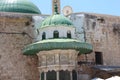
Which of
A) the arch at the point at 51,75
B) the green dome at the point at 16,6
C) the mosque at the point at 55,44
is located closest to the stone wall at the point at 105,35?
the mosque at the point at 55,44

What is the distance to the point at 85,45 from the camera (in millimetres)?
12438

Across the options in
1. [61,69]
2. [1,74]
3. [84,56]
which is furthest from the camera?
[84,56]

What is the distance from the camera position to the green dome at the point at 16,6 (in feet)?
49.9

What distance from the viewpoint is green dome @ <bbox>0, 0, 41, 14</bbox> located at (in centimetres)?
1520

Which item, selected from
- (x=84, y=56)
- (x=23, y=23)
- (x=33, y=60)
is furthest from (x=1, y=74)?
(x=84, y=56)

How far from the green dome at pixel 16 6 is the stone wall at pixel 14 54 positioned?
1.17 meters

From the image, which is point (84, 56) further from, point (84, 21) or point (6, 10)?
point (6, 10)

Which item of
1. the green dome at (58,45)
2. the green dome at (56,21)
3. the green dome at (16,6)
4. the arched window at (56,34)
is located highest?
the green dome at (16,6)

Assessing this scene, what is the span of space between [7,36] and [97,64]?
4.35 m

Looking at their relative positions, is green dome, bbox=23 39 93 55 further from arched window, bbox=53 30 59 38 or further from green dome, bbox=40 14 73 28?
green dome, bbox=40 14 73 28

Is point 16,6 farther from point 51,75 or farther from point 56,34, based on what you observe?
point 51,75

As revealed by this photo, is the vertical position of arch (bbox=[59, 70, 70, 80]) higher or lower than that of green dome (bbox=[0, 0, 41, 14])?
lower

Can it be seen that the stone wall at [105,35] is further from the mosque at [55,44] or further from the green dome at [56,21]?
the green dome at [56,21]

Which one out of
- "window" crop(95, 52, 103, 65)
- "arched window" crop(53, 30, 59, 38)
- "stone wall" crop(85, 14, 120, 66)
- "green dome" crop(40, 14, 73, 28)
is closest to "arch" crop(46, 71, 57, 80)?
→ "arched window" crop(53, 30, 59, 38)
